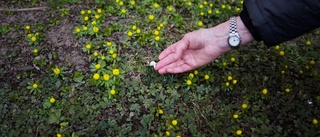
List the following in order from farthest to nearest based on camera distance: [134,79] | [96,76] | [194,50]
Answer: [134,79] < [96,76] < [194,50]

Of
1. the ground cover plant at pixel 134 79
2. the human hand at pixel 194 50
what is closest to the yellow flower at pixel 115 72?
the ground cover plant at pixel 134 79

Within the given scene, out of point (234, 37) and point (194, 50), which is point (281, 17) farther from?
point (194, 50)

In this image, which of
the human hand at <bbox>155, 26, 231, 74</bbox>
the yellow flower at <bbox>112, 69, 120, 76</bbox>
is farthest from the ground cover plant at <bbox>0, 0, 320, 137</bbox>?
the human hand at <bbox>155, 26, 231, 74</bbox>

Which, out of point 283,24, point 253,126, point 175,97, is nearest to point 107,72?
point 175,97

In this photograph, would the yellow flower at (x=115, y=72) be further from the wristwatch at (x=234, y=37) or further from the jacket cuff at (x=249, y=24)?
the jacket cuff at (x=249, y=24)

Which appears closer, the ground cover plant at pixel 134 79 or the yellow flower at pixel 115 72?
the ground cover plant at pixel 134 79

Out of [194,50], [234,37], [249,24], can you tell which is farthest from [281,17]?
[194,50]

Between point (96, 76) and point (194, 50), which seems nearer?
point (194, 50)
